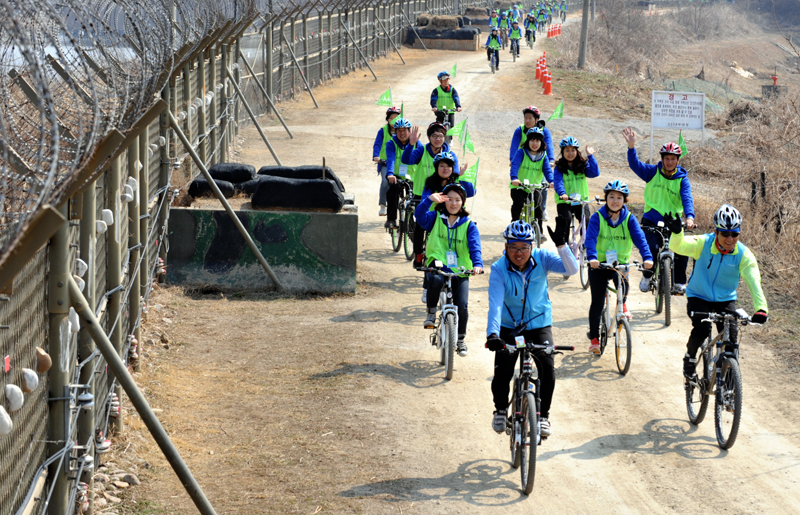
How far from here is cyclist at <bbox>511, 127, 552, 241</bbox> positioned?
13.5 meters

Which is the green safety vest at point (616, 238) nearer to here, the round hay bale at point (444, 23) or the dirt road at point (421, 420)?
the dirt road at point (421, 420)

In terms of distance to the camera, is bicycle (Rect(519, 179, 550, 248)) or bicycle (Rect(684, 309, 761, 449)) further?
bicycle (Rect(519, 179, 550, 248))

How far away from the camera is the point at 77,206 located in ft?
17.5

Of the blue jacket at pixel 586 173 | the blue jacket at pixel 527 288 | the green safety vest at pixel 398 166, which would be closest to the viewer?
the blue jacket at pixel 527 288

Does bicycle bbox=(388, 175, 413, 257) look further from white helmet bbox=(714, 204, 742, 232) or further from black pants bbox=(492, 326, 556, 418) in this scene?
black pants bbox=(492, 326, 556, 418)

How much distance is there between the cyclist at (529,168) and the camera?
13.5 m

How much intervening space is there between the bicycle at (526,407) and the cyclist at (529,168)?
662 cm

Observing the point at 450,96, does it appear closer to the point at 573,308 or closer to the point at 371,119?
the point at 371,119

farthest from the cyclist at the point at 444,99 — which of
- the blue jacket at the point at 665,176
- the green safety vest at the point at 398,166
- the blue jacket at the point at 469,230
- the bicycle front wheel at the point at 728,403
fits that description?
the bicycle front wheel at the point at 728,403

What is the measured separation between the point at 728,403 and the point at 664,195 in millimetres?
4209

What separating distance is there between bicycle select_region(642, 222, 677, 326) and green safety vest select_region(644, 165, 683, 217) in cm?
21

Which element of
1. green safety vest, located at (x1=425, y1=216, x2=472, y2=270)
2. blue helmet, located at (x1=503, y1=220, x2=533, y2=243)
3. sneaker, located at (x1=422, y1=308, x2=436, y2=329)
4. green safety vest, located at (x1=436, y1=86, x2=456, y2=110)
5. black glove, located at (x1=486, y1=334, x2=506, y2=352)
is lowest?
sneaker, located at (x1=422, y1=308, x2=436, y2=329)

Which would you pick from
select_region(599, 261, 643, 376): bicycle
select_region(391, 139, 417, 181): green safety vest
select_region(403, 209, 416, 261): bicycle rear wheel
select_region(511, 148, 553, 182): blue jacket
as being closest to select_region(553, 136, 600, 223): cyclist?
select_region(511, 148, 553, 182): blue jacket

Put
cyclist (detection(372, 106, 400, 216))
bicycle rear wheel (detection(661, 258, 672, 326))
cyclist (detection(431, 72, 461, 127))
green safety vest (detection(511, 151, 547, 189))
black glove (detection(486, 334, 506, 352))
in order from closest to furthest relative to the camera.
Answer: black glove (detection(486, 334, 506, 352))
bicycle rear wheel (detection(661, 258, 672, 326))
green safety vest (detection(511, 151, 547, 189))
cyclist (detection(372, 106, 400, 216))
cyclist (detection(431, 72, 461, 127))
